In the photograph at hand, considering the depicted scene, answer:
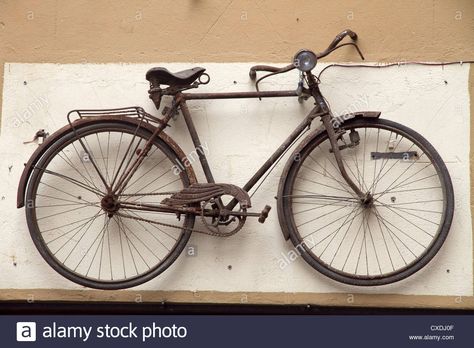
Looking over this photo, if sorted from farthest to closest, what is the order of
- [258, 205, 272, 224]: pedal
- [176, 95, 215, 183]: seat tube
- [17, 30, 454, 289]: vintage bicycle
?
[176, 95, 215, 183]: seat tube
[17, 30, 454, 289]: vintage bicycle
[258, 205, 272, 224]: pedal

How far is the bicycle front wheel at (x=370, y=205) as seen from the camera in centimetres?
→ 619

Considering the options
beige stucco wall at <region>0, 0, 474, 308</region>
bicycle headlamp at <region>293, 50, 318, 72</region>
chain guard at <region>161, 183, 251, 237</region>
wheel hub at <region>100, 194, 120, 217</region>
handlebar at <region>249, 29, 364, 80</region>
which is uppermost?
beige stucco wall at <region>0, 0, 474, 308</region>

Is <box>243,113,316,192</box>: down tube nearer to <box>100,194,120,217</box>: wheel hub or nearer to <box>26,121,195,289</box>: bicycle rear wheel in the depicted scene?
<box>26,121,195,289</box>: bicycle rear wheel

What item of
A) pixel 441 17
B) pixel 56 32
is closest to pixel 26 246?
pixel 56 32

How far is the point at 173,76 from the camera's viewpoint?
5980 millimetres

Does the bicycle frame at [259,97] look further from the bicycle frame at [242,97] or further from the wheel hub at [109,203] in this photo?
the wheel hub at [109,203]

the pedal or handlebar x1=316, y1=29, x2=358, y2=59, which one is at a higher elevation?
handlebar x1=316, y1=29, x2=358, y2=59

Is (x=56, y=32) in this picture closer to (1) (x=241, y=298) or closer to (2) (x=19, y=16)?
(2) (x=19, y=16)

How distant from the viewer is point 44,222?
20.9 ft

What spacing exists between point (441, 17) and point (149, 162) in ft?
8.07

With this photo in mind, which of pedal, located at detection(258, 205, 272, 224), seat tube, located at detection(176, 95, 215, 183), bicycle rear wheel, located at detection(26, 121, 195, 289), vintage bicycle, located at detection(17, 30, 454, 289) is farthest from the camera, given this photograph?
bicycle rear wheel, located at detection(26, 121, 195, 289)

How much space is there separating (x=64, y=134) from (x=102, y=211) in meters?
0.65

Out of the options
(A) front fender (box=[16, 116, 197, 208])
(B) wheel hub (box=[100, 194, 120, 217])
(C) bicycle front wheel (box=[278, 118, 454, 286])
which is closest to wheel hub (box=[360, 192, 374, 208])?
(C) bicycle front wheel (box=[278, 118, 454, 286])

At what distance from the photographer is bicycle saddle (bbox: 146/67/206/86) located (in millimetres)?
5959
